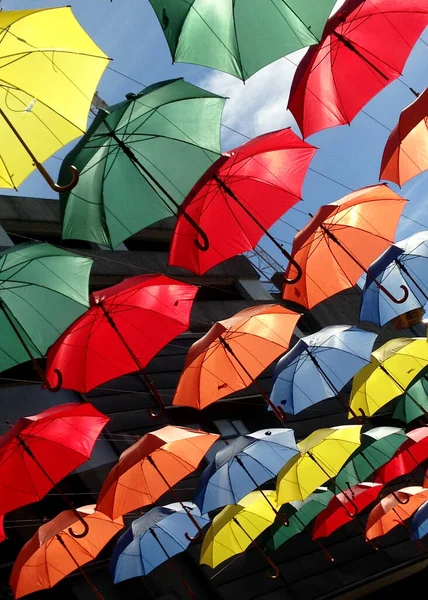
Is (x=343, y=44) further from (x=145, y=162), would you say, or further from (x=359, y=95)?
(x=145, y=162)

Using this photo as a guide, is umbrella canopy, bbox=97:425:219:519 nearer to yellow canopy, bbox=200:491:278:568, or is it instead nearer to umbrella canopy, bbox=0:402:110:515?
umbrella canopy, bbox=0:402:110:515

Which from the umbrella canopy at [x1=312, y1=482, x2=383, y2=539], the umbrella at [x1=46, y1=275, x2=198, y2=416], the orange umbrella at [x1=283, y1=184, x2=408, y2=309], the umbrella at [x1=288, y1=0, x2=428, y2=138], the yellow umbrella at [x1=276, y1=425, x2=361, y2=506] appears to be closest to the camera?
the umbrella at [x1=288, y1=0, x2=428, y2=138]

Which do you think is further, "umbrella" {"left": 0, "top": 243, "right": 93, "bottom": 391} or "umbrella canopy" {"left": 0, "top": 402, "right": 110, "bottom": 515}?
"umbrella canopy" {"left": 0, "top": 402, "right": 110, "bottom": 515}

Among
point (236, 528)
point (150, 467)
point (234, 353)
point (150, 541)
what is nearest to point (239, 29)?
point (234, 353)

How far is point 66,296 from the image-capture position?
888cm

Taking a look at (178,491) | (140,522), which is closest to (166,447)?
(140,522)

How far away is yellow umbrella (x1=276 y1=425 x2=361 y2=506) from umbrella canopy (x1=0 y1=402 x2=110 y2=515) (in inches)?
124

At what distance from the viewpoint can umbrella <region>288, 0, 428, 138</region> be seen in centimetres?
768

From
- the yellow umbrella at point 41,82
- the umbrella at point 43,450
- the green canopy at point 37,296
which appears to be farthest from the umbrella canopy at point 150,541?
the yellow umbrella at point 41,82

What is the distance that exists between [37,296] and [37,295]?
12 millimetres

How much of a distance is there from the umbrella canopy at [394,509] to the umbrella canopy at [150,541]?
401 centimetres

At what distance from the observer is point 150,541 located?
10828mm

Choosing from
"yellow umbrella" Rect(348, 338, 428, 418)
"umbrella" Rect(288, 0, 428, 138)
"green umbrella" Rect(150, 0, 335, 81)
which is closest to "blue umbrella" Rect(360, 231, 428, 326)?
"yellow umbrella" Rect(348, 338, 428, 418)

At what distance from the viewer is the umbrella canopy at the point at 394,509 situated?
43.1 ft
